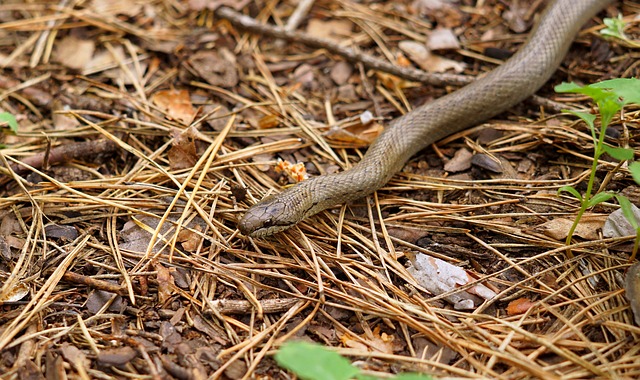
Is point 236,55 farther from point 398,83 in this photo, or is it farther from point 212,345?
point 212,345

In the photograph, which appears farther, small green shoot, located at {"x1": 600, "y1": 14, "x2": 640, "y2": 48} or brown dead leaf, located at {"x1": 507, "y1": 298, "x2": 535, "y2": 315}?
small green shoot, located at {"x1": 600, "y1": 14, "x2": 640, "y2": 48}

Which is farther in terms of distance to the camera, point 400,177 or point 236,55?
point 236,55

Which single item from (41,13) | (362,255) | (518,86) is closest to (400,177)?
(362,255)

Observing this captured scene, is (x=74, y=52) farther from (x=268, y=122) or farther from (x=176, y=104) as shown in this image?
(x=268, y=122)

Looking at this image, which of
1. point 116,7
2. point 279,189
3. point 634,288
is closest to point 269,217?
point 279,189

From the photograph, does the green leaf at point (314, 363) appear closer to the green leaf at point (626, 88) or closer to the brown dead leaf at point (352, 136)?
the green leaf at point (626, 88)

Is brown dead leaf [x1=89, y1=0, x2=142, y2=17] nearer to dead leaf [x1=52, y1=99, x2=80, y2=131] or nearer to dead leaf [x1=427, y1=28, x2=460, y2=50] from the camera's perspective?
dead leaf [x1=52, y1=99, x2=80, y2=131]

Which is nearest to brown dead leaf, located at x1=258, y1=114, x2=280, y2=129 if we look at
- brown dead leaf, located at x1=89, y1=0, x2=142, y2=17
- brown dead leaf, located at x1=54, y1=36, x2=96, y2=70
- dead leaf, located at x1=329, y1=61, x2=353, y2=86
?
dead leaf, located at x1=329, y1=61, x2=353, y2=86
